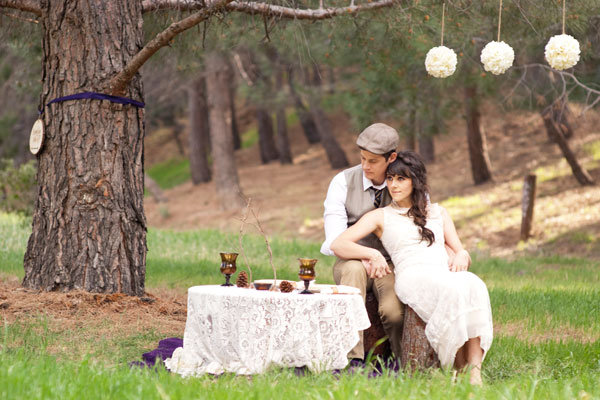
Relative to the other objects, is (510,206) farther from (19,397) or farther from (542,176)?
Answer: (19,397)

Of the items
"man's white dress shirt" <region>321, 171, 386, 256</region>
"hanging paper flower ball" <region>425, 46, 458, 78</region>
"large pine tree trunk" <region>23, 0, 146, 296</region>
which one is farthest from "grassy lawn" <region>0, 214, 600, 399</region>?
"hanging paper flower ball" <region>425, 46, 458, 78</region>

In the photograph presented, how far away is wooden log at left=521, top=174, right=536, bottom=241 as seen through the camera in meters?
13.0

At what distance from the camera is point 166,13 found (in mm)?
7324

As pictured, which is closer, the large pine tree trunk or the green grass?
the large pine tree trunk

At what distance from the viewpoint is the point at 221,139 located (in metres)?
19.7

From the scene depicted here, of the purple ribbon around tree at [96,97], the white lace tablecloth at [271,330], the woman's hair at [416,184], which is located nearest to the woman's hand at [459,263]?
the woman's hair at [416,184]

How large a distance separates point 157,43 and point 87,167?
1153mm

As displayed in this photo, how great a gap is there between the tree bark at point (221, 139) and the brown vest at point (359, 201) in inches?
553

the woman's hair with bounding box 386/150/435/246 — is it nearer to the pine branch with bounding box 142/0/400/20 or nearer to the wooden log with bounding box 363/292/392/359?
the wooden log with bounding box 363/292/392/359

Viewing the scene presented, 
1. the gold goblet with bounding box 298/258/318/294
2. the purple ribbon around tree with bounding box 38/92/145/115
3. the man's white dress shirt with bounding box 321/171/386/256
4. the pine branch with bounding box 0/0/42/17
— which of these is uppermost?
the pine branch with bounding box 0/0/42/17

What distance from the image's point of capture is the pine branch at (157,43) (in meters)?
5.52

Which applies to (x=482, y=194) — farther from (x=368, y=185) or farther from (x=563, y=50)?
(x=563, y=50)

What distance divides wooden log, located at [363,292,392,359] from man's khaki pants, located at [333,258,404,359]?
53mm

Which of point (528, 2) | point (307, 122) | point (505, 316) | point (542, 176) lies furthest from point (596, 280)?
point (307, 122)
